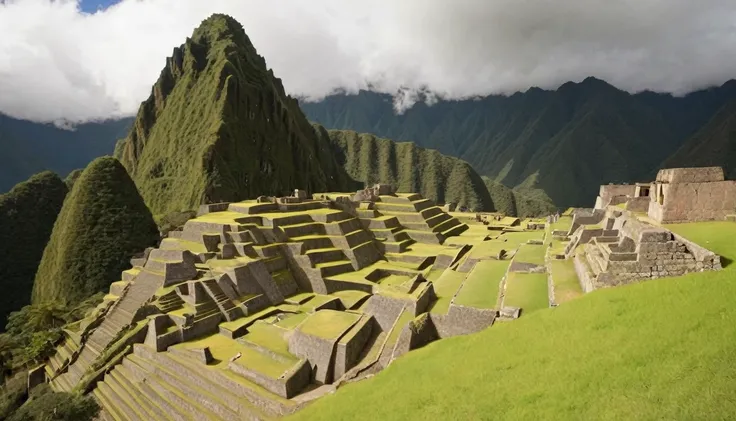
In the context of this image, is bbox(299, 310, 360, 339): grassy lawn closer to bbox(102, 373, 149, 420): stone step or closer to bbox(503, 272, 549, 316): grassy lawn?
bbox(503, 272, 549, 316): grassy lawn

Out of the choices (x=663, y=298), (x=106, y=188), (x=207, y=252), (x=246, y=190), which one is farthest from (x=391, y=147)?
(x=663, y=298)

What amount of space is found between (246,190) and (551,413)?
82.5 metres

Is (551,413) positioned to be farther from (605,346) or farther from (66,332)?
(66,332)

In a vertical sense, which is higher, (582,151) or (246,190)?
(582,151)

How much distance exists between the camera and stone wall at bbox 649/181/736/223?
1273 cm

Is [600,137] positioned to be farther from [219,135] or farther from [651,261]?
[651,261]

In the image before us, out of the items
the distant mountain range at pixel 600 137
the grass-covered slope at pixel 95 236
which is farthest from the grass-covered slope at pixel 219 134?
the distant mountain range at pixel 600 137

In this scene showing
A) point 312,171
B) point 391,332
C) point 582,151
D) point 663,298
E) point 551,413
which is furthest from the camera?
point 582,151

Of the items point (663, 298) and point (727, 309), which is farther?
point (663, 298)

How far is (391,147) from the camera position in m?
149

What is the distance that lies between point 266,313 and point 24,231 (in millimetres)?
51697

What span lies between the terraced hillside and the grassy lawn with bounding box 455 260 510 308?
9cm

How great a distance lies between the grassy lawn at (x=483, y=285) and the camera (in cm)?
1445

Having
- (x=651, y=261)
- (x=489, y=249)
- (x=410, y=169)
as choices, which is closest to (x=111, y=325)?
(x=489, y=249)
